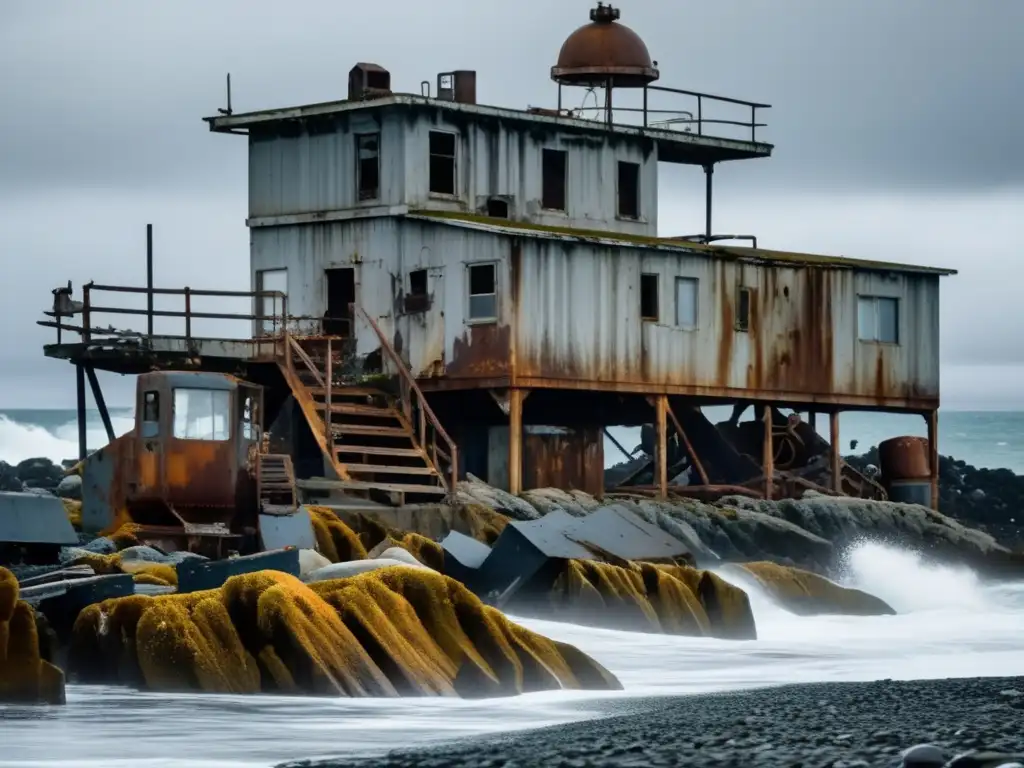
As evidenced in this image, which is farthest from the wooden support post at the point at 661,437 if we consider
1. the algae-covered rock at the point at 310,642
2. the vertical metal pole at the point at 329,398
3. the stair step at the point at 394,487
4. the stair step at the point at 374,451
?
the algae-covered rock at the point at 310,642

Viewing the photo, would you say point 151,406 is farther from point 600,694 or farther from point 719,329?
point 719,329

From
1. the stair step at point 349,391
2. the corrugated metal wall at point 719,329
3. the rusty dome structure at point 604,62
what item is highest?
the rusty dome structure at point 604,62

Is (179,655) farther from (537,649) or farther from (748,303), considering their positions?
(748,303)

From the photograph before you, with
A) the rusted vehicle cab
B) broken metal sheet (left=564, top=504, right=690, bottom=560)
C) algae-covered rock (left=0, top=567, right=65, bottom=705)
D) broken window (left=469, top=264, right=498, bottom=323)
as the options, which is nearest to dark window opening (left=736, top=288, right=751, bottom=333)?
broken window (left=469, top=264, right=498, bottom=323)

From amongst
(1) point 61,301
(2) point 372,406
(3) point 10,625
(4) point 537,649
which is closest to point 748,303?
(2) point 372,406

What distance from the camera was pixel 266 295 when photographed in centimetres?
4053

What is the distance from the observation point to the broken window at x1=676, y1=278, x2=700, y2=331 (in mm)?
41000

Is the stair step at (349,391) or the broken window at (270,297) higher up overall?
the broken window at (270,297)

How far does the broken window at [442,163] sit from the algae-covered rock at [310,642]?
21.7 meters

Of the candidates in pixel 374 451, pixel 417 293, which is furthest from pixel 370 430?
pixel 417 293

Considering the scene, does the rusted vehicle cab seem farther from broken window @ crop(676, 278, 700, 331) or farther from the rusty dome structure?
the rusty dome structure

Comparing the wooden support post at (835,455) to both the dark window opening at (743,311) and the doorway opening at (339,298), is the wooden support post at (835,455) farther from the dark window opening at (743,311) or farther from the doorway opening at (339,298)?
the doorway opening at (339,298)

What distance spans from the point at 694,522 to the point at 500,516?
4.11 meters

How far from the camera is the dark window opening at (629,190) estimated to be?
44031 mm
